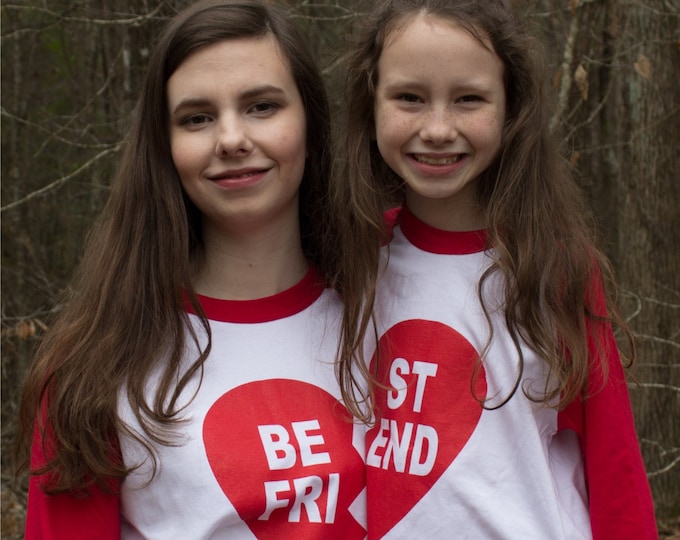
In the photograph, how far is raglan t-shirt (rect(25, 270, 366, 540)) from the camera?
1.92 meters

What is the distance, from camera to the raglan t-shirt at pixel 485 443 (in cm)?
194

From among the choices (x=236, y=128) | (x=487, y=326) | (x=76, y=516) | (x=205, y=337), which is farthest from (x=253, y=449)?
(x=236, y=128)

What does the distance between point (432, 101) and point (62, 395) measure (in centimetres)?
103

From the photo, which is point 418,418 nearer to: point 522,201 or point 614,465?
point 614,465

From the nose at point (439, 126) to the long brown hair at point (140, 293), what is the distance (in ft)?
1.18

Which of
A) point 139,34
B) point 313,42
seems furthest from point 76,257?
point 313,42

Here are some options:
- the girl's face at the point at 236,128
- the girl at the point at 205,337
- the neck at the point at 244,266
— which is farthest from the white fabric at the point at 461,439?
the girl's face at the point at 236,128

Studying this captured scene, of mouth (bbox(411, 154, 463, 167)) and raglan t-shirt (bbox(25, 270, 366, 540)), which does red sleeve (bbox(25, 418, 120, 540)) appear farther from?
mouth (bbox(411, 154, 463, 167))

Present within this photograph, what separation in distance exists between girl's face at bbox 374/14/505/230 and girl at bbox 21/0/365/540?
0.80ft

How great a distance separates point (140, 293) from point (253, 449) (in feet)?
1.46

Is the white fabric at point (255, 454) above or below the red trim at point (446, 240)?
below

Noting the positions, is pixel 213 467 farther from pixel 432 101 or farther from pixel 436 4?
pixel 436 4

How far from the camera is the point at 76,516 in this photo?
6.38 ft

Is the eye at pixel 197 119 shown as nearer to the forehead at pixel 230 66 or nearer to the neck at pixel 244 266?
the forehead at pixel 230 66
